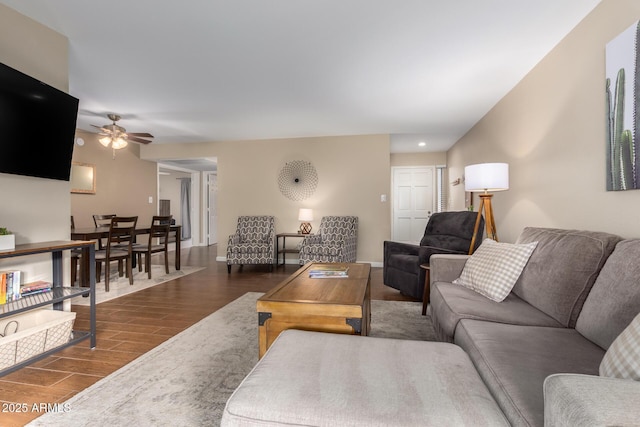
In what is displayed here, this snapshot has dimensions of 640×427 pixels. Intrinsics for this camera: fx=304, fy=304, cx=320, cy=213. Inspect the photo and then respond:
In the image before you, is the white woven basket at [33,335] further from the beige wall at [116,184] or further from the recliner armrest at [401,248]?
the beige wall at [116,184]

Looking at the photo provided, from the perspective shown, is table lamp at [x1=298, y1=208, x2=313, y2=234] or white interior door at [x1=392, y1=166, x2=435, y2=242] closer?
table lamp at [x1=298, y1=208, x2=313, y2=234]

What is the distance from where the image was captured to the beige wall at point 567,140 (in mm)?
1847

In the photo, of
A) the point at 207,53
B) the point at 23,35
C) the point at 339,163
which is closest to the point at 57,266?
the point at 23,35

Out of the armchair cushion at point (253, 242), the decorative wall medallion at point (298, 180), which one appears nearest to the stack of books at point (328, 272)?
the armchair cushion at point (253, 242)

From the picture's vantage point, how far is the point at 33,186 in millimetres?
2211

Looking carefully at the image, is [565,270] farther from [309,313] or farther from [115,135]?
[115,135]

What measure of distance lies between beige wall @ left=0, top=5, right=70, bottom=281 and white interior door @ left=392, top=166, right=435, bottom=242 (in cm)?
599

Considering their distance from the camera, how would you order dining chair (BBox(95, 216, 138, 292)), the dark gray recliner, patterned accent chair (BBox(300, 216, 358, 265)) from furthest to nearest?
patterned accent chair (BBox(300, 216, 358, 265)), dining chair (BBox(95, 216, 138, 292)), the dark gray recliner

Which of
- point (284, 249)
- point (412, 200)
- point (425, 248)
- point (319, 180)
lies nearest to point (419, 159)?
point (412, 200)

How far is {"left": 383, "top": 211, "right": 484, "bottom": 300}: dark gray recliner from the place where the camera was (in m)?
3.13

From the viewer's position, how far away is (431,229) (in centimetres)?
373

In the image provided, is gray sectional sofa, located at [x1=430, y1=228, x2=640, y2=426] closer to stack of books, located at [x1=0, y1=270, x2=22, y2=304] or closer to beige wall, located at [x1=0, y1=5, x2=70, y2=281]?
stack of books, located at [x1=0, y1=270, x2=22, y2=304]

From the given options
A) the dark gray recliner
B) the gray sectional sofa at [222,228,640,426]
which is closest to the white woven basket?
the gray sectional sofa at [222,228,640,426]

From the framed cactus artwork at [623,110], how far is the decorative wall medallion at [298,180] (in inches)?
163
